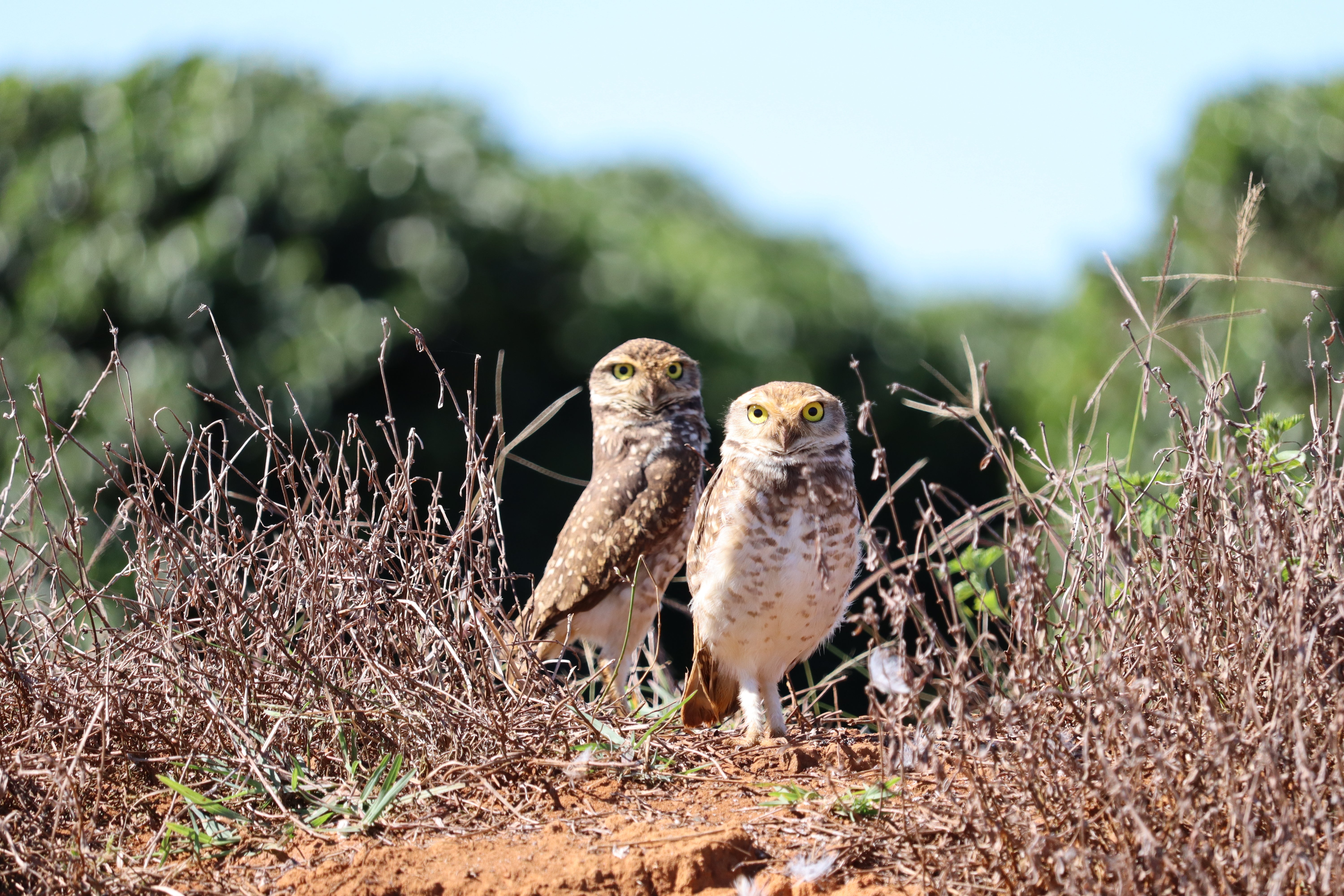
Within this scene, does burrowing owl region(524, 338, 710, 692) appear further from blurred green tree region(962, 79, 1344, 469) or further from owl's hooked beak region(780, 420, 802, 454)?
blurred green tree region(962, 79, 1344, 469)

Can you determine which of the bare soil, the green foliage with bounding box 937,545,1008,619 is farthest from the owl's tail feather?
the green foliage with bounding box 937,545,1008,619

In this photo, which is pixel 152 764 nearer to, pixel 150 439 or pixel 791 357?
pixel 150 439

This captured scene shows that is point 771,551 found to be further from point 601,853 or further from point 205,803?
point 205,803

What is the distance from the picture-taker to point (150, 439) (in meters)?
6.70

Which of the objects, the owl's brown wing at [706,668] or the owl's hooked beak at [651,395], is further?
the owl's hooked beak at [651,395]

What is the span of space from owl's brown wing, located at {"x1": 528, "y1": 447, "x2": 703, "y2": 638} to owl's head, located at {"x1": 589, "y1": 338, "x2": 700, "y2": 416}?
0.21m

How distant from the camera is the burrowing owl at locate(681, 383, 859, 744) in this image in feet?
11.0

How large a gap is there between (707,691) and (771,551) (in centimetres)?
53

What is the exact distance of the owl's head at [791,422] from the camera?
3434 millimetres

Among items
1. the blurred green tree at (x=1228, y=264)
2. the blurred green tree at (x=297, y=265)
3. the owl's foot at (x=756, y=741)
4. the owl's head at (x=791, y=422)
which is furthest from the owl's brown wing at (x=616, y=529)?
the blurred green tree at (x=1228, y=264)

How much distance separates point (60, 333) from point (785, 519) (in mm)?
5385

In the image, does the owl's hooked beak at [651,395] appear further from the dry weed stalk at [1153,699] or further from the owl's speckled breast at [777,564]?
the dry weed stalk at [1153,699]

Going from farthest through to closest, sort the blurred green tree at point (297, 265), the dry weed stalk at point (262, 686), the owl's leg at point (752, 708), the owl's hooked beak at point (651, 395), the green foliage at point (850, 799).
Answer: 1. the blurred green tree at point (297, 265)
2. the owl's hooked beak at point (651, 395)
3. the owl's leg at point (752, 708)
4. the dry weed stalk at point (262, 686)
5. the green foliage at point (850, 799)

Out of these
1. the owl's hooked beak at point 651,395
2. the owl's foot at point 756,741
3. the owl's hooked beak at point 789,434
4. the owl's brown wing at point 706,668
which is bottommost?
the owl's foot at point 756,741
